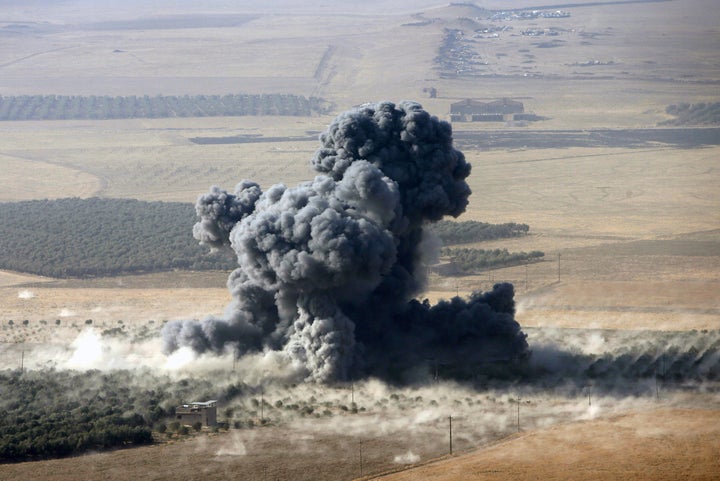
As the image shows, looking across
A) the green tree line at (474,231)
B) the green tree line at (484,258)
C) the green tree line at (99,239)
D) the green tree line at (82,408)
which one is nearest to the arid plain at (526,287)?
the green tree line at (82,408)

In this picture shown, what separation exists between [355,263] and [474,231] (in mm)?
61756

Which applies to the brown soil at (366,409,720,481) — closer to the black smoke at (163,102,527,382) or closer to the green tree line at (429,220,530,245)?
the black smoke at (163,102,527,382)

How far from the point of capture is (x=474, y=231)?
441 ft

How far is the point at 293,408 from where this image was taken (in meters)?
71.0

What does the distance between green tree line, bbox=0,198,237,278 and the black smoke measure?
39016 mm

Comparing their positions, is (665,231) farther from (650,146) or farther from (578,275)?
(650,146)

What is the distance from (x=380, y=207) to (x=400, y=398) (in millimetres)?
11712

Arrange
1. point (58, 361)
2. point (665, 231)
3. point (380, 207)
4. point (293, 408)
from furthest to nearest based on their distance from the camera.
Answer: point (665, 231) → point (58, 361) → point (380, 207) → point (293, 408)

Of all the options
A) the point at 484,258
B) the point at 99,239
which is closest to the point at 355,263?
the point at 484,258

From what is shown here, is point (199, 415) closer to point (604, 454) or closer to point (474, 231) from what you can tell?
point (604, 454)

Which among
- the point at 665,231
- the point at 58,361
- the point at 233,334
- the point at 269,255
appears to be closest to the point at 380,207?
the point at 269,255

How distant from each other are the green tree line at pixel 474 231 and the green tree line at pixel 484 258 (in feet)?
23.3

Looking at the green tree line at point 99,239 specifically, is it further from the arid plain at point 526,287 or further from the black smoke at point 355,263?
the black smoke at point 355,263

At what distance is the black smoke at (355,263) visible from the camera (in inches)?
2938
